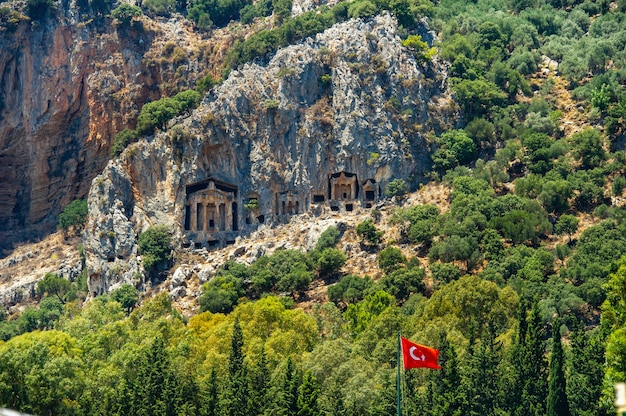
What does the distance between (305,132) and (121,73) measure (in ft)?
93.3

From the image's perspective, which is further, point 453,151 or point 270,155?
point 270,155

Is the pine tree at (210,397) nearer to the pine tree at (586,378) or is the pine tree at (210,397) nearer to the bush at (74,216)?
the pine tree at (586,378)

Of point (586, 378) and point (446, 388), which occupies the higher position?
point (586, 378)

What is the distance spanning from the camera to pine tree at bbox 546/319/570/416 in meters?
89.1

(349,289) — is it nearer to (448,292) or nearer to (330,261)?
(330,261)

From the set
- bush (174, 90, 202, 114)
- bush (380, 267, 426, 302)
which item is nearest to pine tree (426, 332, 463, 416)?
bush (380, 267, 426, 302)

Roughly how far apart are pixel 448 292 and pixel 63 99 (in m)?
68.2

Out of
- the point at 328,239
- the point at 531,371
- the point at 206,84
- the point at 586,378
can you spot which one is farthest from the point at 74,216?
the point at 586,378

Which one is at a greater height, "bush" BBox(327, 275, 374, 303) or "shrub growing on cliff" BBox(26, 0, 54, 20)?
"shrub growing on cliff" BBox(26, 0, 54, 20)

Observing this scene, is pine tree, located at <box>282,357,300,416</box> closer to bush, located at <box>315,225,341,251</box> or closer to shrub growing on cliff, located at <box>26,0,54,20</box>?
bush, located at <box>315,225,341,251</box>

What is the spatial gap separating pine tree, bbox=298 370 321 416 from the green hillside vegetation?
0.16 m

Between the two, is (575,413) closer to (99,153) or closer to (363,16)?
(363,16)

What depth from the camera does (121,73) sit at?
15888cm

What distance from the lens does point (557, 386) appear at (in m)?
89.2
